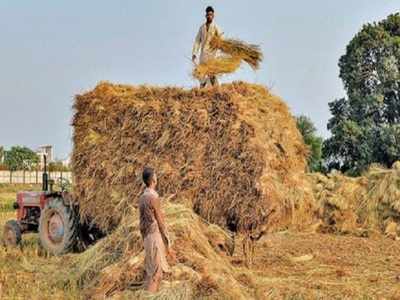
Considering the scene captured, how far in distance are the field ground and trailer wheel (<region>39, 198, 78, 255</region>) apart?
0.26 metres

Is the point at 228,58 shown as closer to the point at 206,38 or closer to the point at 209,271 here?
the point at 206,38

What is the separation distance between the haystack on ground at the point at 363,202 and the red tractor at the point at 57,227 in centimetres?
613

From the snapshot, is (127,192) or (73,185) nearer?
(127,192)

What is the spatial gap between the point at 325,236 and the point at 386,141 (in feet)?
55.5

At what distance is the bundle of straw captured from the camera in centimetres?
1049

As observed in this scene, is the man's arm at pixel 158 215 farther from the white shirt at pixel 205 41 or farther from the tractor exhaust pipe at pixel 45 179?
the tractor exhaust pipe at pixel 45 179

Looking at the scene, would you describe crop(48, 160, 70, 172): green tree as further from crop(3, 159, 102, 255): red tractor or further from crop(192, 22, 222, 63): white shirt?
crop(192, 22, 222, 63): white shirt

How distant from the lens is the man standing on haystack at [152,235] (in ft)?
26.0

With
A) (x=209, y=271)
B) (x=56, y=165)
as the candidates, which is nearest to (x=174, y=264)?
(x=209, y=271)

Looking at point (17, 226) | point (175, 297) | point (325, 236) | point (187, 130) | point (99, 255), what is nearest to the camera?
point (175, 297)

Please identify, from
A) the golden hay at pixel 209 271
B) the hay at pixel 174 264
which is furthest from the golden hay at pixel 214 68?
the hay at pixel 174 264

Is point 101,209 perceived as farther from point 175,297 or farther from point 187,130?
point 175,297

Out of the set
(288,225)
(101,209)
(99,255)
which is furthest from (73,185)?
(288,225)

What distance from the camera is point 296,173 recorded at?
33.6 ft
